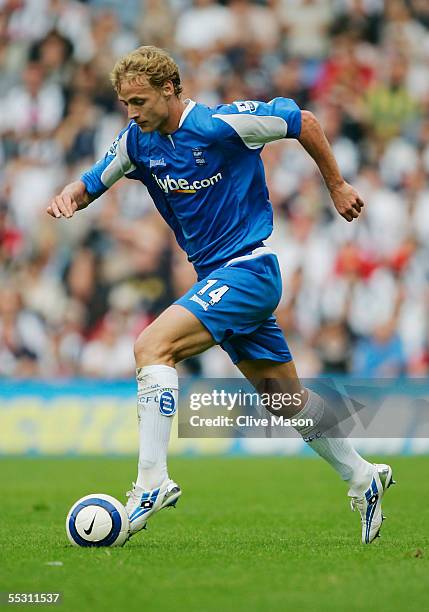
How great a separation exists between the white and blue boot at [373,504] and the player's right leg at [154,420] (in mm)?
1275

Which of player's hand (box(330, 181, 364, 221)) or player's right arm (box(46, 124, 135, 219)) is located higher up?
player's right arm (box(46, 124, 135, 219))

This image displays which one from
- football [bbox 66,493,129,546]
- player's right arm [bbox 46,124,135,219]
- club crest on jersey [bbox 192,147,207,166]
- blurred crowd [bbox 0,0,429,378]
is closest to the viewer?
football [bbox 66,493,129,546]

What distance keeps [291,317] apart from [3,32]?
24.5 feet

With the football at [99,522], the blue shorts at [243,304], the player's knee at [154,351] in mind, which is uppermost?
the blue shorts at [243,304]

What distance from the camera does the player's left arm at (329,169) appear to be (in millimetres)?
6445

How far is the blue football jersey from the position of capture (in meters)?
6.52

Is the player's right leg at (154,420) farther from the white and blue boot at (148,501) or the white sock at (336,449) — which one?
the white sock at (336,449)

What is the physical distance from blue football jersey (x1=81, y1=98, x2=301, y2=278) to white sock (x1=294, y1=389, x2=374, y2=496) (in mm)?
1103

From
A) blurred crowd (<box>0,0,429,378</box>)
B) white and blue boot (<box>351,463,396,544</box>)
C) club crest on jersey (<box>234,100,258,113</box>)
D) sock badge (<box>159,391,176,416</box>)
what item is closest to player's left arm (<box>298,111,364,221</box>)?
club crest on jersey (<box>234,100,258,113</box>)

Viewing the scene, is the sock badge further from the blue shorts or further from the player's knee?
the blue shorts

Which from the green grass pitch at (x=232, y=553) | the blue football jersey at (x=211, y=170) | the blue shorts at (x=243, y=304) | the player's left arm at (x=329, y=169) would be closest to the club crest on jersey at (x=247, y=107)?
the blue football jersey at (x=211, y=170)

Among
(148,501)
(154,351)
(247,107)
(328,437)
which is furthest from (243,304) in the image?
(148,501)

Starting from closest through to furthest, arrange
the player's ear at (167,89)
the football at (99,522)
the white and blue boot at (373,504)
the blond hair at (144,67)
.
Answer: the football at (99,522)
the blond hair at (144,67)
the player's ear at (167,89)
the white and blue boot at (373,504)

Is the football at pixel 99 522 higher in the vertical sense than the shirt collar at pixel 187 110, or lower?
lower
